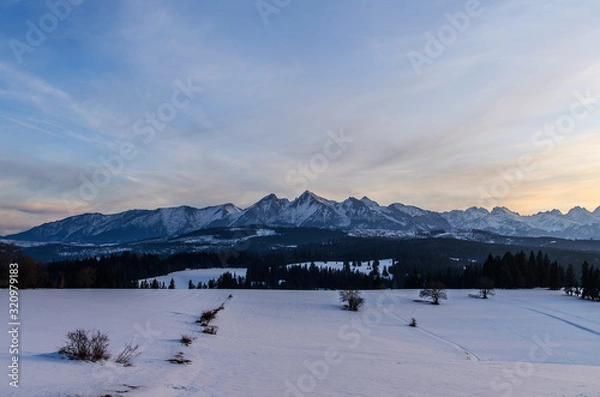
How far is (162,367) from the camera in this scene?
1659 cm

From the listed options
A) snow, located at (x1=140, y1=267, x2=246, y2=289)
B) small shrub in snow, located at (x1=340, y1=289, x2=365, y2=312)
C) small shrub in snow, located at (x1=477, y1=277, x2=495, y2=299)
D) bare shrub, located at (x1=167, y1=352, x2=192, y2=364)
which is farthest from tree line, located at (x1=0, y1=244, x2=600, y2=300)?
bare shrub, located at (x1=167, y1=352, x2=192, y2=364)


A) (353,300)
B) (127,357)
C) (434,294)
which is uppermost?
(127,357)

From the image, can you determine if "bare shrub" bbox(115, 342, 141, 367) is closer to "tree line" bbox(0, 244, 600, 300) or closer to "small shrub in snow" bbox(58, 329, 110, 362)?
"small shrub in snow" bbox(58, 329, 110, 362)

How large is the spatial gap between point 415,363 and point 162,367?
43.3 ft

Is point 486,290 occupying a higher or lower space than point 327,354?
lower

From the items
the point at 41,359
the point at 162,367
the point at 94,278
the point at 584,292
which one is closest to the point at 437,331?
the point at 162,367

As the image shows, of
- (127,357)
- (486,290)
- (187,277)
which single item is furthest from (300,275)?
(127,357)

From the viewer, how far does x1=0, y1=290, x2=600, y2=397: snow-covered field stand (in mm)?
14414

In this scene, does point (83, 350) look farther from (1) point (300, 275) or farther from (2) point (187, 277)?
(2) point (187, 277)

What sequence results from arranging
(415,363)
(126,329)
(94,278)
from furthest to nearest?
(94,278) → (126,329) → (415,363)

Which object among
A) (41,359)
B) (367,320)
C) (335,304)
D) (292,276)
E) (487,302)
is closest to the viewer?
(41,359)

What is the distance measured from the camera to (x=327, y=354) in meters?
24.0

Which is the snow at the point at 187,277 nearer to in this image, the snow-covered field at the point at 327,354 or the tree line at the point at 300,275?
the tree line at the point at 300,275

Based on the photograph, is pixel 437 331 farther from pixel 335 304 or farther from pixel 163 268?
pixel 163 268
